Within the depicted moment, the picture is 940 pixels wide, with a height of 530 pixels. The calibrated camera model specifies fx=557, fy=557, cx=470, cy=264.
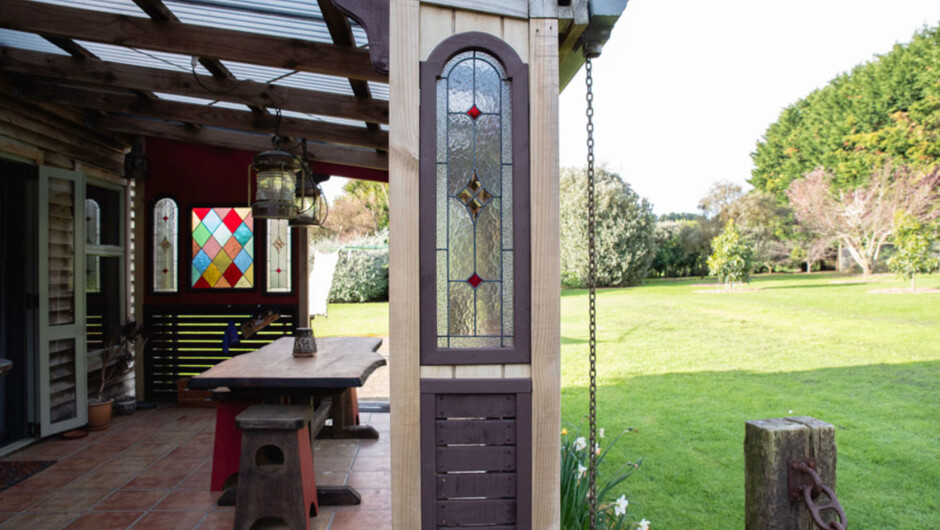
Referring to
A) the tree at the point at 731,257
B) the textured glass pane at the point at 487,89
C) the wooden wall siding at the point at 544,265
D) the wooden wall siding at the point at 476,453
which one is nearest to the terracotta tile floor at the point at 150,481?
the wooden wall siding at the point at 476,453

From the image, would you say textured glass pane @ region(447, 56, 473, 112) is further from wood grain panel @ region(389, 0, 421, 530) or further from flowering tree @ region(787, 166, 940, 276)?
flowering tree @ region(787, 166, 940, 276)

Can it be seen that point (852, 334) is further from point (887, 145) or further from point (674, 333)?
point (887, 145)

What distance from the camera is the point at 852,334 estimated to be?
9727 mm

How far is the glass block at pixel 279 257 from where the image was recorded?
5363 millimetres

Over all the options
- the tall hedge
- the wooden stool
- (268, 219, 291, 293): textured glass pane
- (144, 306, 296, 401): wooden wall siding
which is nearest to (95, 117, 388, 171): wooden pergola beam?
(268, 219, 291, 293): textured glass pane

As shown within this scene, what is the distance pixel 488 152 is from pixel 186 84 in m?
2.68

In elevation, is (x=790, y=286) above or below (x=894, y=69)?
below

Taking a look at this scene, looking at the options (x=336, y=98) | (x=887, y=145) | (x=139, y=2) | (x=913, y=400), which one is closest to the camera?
(x=139, y=2)

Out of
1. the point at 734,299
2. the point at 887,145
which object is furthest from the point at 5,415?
the point at 887,145

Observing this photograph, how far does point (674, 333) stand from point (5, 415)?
384 inches

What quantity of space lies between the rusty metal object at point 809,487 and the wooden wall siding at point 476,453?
32.5 inches

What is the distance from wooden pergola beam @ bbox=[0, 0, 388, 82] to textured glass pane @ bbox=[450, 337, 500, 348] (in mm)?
1755

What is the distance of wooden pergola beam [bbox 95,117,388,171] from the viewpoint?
4805mm

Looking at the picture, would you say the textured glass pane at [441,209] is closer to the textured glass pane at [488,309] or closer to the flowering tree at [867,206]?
the textured glass pane at [488,309]
